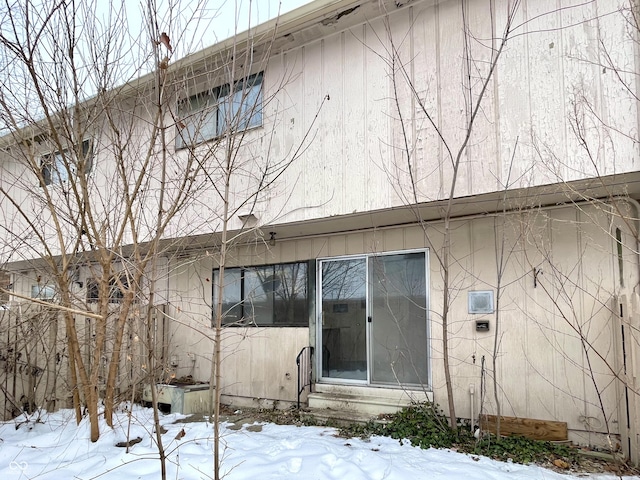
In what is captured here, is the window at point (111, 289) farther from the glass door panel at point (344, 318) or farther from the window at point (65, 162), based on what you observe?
the glass door panel at point (344, 318)

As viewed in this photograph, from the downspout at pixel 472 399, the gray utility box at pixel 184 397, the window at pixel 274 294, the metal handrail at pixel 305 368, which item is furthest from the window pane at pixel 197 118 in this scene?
the downspout at pixel 472 399

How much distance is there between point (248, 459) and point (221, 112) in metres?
4.39

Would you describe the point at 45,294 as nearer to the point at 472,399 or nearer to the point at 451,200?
the point at 451,200

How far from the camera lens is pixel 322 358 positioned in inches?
263

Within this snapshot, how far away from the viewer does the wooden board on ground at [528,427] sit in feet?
15.8

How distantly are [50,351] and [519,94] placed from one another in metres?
6.61

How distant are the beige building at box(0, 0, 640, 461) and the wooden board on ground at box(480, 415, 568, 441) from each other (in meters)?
0.11

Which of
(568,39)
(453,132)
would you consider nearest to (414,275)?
(453,132)

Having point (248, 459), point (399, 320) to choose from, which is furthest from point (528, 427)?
point (248, 459)

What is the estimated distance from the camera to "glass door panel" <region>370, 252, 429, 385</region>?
19.2 feet

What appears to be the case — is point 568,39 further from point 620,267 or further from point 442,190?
point 620,267

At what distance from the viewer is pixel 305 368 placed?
6695 millimetres

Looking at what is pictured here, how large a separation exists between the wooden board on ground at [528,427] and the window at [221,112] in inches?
159

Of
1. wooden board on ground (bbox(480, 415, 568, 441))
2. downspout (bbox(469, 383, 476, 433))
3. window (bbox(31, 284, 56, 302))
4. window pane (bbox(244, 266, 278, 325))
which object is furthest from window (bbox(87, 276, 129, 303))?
wooden board on ground (bbox(480, 415, 568, 441))
